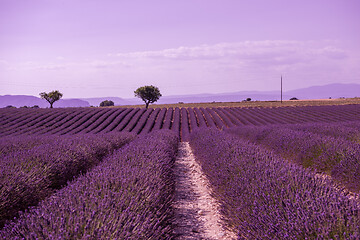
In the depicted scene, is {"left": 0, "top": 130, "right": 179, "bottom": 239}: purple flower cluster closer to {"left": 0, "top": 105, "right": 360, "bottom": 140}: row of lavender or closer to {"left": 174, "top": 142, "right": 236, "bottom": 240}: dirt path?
{"left": 174, "top": 142, "right": 236, "bottom": 240}: dirt path

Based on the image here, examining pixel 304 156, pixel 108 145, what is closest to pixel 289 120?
pixel 304 156

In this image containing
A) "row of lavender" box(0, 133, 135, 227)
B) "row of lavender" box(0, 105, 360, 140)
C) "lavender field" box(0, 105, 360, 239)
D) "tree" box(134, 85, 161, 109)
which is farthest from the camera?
"tree" box(134, 85, 161, 109)

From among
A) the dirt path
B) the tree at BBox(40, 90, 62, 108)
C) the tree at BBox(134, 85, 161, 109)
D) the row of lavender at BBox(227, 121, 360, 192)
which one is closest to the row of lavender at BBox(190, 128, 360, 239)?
the dirt path

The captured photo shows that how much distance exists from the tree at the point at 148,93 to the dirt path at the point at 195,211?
34284 mm

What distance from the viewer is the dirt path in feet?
10.2

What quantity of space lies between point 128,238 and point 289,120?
60.4 feet

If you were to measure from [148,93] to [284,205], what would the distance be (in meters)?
38.6

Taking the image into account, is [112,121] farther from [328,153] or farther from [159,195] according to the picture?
[159,195]

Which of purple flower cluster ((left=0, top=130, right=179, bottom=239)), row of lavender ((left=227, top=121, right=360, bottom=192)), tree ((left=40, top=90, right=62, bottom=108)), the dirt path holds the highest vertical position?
tree ((left=40, top=90, right=62, bottom=108))

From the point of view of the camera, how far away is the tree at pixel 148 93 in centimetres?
3962

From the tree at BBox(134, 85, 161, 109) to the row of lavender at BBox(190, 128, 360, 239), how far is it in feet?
121

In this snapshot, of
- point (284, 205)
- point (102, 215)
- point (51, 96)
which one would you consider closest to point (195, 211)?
point (284, 205)

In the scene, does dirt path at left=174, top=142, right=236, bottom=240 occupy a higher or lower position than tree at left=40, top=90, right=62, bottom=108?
lower

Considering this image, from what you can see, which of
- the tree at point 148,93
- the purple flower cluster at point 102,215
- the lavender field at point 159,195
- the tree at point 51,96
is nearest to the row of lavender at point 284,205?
the lavender field at point 159,195
